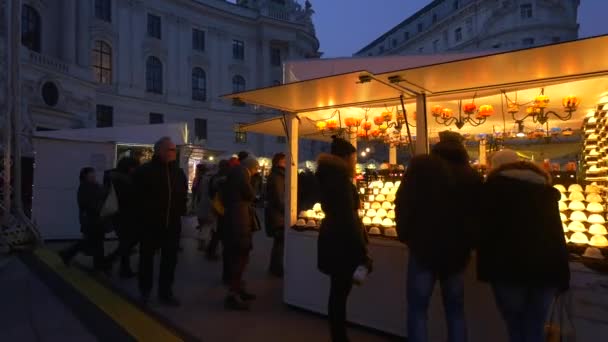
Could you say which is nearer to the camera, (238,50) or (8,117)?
(8,117)

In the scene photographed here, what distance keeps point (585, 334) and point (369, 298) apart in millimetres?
1817

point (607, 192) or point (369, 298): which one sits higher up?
point (607, 192)

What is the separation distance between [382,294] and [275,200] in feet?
8.79

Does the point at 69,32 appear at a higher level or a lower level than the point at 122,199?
higher

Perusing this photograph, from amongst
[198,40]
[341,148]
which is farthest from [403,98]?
[198,40]

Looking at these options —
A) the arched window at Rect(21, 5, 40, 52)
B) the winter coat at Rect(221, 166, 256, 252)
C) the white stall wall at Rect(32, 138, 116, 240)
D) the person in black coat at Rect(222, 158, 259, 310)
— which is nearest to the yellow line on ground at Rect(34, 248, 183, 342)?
the person in black coat at Rect(222, 158, 259, 310)

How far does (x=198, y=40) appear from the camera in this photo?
116ft

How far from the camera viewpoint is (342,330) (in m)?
3.40

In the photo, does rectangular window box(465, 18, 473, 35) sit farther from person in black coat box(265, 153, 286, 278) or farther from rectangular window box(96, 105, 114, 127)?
person in black coat box(265, 153, 286, 278)

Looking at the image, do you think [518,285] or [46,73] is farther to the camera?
[46,73]

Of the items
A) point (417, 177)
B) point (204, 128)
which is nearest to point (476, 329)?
point (417, 177)

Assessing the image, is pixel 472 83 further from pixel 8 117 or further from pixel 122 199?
pixel 8 117

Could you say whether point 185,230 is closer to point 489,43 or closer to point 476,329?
point 476,329

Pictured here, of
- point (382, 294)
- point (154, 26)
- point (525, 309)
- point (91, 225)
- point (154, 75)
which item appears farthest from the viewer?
point (154, 75)
